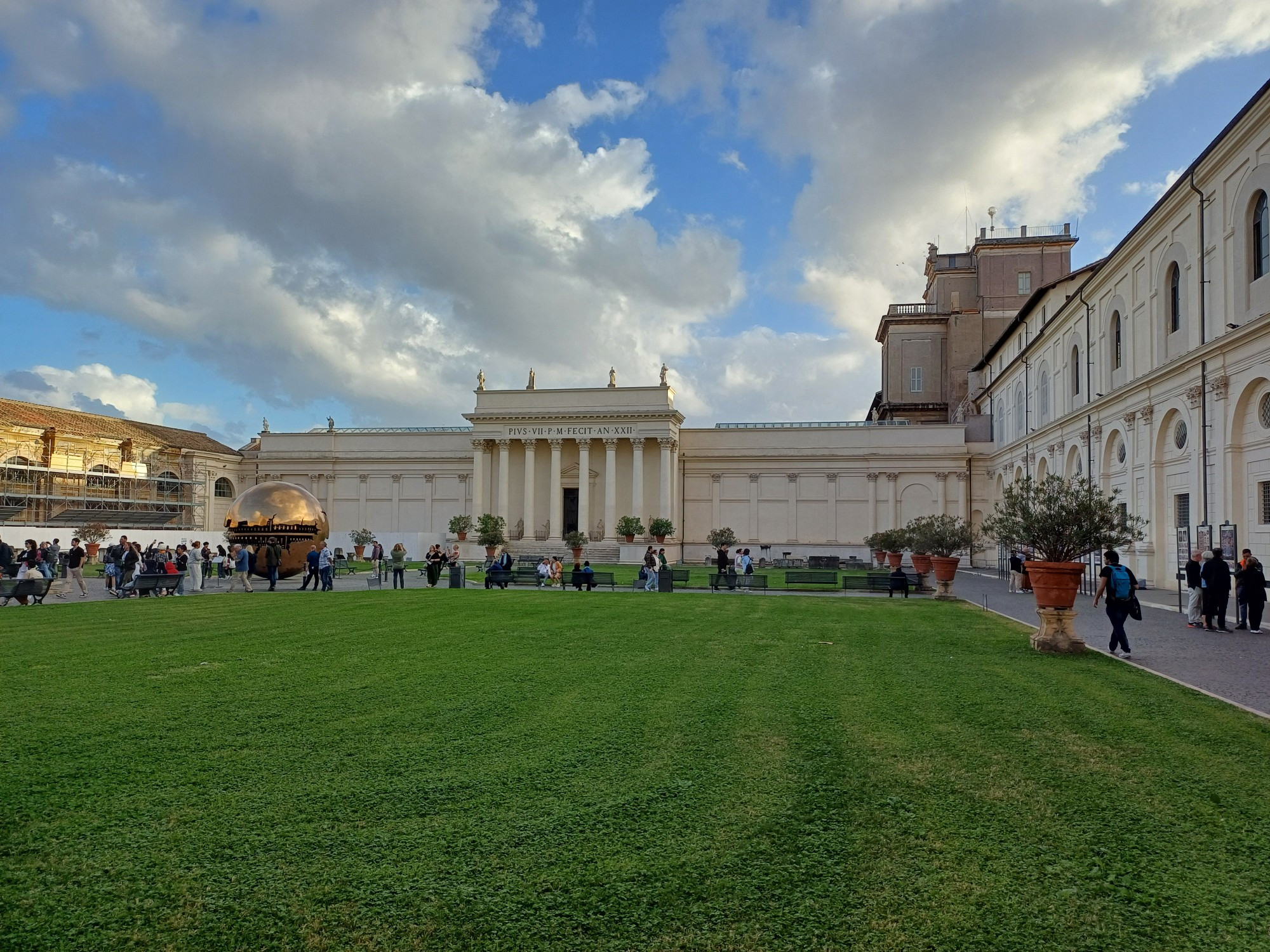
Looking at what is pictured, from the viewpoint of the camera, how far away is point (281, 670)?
9.97 m

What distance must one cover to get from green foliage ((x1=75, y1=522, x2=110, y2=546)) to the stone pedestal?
44.6 m

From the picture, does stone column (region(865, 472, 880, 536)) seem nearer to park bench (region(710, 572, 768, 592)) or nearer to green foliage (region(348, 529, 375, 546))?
park bench (region(710, 572, 768, 592))

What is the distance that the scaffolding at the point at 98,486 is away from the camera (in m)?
47.8

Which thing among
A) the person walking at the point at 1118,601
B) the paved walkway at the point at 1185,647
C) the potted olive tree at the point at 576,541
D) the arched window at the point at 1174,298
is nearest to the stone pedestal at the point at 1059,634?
the person walking at the point at 1118,601

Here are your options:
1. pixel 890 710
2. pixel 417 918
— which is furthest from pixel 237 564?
pixel 417 918

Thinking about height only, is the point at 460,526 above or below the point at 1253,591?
above

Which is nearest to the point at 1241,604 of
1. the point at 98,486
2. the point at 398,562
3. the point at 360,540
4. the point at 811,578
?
the point at 811,578

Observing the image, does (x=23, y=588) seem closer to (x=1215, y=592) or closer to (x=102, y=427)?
(x=1215, y=592)

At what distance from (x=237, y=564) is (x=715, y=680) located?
20.2m

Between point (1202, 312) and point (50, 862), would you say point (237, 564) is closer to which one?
point (50, 862)

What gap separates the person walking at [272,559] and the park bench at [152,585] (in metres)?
2.64

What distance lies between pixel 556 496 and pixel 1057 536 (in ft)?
147

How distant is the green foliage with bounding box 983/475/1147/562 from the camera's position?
13.9 meters

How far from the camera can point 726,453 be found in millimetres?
57719
